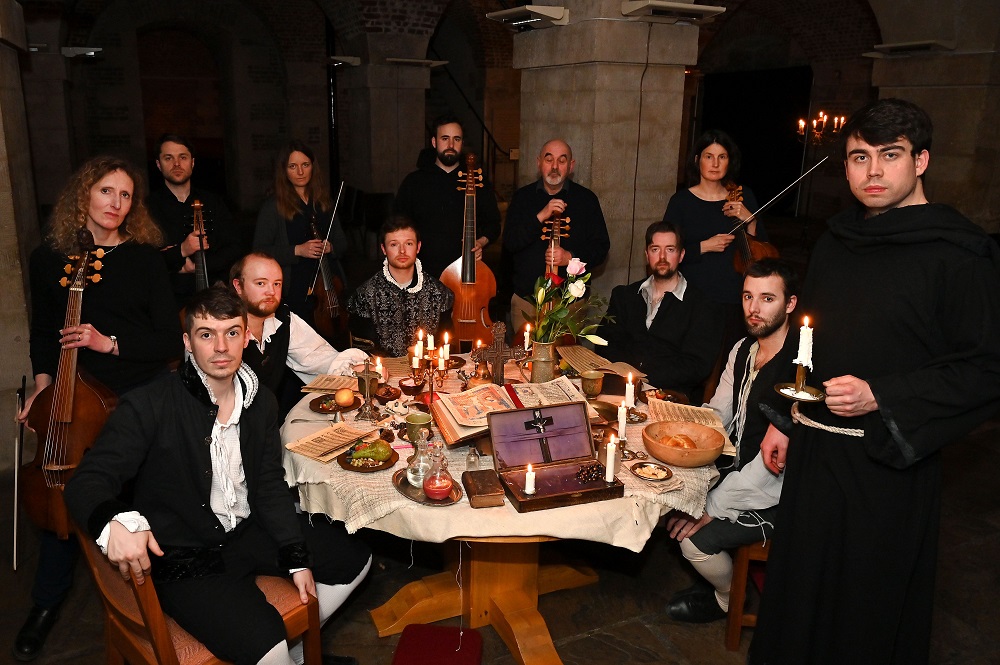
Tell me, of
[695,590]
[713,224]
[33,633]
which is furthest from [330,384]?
[713,224]

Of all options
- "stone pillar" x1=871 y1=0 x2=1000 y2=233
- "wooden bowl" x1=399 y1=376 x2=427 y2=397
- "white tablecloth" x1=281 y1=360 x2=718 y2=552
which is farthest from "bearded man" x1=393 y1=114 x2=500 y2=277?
"stone pillar" x1=871 y1=0 x2=1000 y2=233

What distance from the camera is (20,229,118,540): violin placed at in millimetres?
→ 2664

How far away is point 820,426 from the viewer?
2383mm

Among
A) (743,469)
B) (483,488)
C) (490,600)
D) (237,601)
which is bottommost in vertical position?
(490,600)

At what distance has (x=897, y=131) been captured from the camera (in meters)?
2.19

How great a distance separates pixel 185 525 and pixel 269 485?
1.02 feet

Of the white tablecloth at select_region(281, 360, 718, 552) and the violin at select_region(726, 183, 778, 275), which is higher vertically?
the violin at select_region(726, 183, 778, 275)

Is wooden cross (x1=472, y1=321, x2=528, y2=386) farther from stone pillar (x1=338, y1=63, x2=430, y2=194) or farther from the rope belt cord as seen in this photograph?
stone pillar (x1=338, y1=63, x2=430, y2=194)

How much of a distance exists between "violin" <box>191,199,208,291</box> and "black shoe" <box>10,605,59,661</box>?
1794 millimetres

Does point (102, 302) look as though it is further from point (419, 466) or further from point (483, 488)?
point (483, 488)

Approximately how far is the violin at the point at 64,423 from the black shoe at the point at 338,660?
1085 mm

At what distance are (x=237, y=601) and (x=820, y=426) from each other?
191 cm

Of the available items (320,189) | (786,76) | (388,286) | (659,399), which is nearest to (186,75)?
(786,76)

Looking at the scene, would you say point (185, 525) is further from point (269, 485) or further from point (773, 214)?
point (773, 214)
